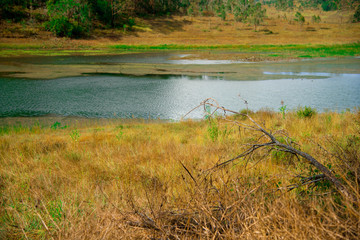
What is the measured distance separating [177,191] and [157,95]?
47.6ft

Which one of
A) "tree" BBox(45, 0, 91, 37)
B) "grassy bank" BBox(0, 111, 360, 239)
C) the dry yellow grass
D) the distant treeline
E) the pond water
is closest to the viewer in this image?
"grassy bank" BBox(0, 111, 360, 239)

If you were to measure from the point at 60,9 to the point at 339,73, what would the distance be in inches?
2284

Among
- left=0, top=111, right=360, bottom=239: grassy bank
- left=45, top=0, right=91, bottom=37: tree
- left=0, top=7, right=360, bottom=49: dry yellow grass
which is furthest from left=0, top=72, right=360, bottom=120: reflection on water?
left=45, top=0, right=91, bottom=37: tree

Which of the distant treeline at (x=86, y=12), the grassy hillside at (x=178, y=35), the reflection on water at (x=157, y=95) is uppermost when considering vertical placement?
the distant treeline at (x=86, y=12)

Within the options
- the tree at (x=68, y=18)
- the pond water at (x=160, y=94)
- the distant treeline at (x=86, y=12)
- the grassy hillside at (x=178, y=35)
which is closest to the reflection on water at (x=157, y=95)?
the pond water at (x=160, y=94)

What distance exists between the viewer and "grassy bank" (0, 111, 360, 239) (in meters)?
1.73

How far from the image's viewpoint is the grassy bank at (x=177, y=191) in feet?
5.66

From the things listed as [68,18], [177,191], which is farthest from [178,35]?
[177,191]

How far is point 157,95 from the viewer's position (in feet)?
56.9

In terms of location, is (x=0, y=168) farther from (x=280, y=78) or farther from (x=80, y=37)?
(x=80, y=37)

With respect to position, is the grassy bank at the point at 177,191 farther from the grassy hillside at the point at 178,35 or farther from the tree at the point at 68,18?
the tree at the point at 68,18

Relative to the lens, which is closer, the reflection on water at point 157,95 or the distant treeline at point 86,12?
the reflection on water at point 157,95

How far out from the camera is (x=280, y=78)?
23.1 meters

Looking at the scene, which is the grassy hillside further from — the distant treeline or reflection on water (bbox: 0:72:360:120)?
reflection on water (bbox: 0:72:360:120)
